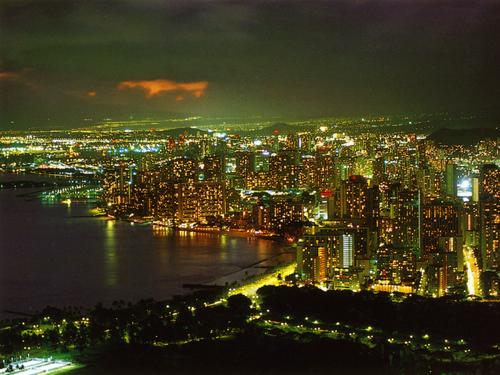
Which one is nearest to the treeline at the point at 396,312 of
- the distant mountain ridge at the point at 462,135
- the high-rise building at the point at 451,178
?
the distant mountain ridge at the point at 462,135

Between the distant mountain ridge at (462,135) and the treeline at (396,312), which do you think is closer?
the treeline at (396,312)

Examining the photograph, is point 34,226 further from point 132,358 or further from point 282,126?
point 132,358

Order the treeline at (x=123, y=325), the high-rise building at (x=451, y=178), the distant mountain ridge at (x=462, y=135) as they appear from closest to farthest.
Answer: the treeline at (x=123, y=325) → the distant mountain ridge at (x=462, y=135) → the high-rise building at (x=451, y=178)

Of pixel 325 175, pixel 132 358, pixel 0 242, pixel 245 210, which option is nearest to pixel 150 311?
pixel 132 358

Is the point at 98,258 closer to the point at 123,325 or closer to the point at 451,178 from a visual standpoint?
the point at 123,325

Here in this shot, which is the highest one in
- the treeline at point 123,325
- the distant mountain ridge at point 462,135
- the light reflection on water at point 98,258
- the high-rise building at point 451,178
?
the distant mountain ridge at point 462,135

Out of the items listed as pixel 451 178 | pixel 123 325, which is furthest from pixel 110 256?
pixel 451 178

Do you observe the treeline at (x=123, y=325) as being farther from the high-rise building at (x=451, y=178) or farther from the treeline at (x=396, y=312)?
the high-rise building at (x=451, y=178)

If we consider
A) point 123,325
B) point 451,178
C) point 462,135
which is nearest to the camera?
point 123,325
